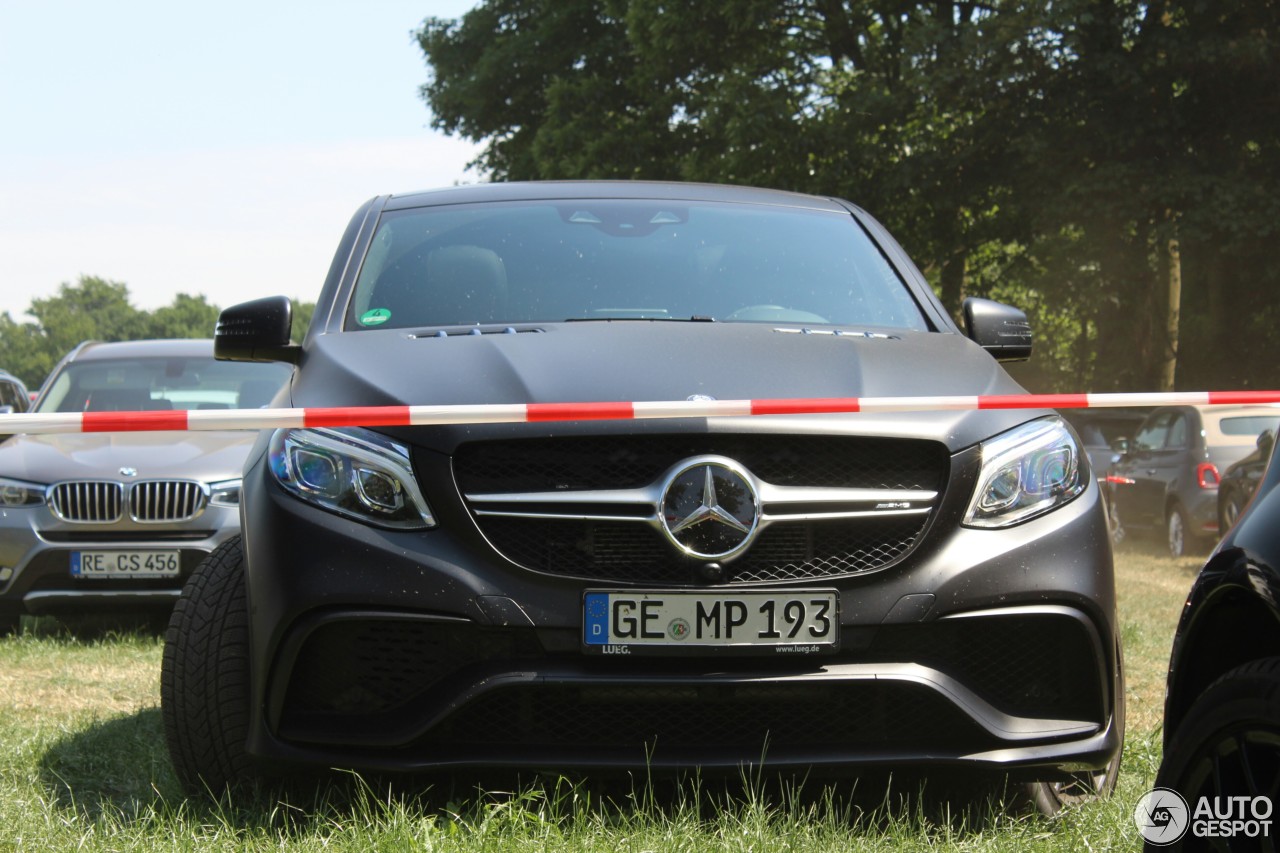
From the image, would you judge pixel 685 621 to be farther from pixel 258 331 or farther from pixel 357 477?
pixel 258 331

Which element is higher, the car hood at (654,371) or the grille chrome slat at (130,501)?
the car hood at (654,371)

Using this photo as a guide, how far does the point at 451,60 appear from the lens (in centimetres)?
3497

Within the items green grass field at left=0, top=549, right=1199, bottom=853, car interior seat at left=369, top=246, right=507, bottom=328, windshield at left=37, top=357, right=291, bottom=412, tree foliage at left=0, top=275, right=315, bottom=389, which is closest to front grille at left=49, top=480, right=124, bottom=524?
windshield at left=37, top=357, right=291, bottom=412

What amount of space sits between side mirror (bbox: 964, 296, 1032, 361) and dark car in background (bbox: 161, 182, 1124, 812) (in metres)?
0.92

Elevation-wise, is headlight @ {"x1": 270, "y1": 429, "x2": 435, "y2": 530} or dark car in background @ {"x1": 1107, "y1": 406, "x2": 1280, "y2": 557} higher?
headlight @ {"x1": 270, "y1": 429, "x2": 435, "y2": 530}

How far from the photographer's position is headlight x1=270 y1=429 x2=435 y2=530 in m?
3.72

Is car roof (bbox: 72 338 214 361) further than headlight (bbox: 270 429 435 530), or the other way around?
car roof (bbox: 72 338 214 361)

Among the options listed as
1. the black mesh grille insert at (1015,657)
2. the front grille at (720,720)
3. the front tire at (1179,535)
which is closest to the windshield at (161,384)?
the front grille at (720,720)

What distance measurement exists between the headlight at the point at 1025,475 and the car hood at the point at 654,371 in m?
0.05

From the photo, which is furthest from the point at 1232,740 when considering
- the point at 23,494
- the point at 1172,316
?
the point at 1172,316

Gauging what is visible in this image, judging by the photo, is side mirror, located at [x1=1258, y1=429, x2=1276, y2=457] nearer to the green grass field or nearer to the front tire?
the front tire

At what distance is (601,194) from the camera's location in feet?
18.0

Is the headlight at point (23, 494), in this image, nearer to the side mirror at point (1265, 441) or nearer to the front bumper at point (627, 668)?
the front bumper at point (627, 668)

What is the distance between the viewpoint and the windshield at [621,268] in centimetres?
478
